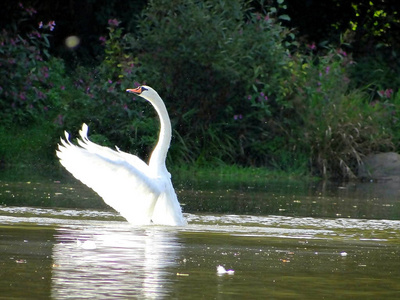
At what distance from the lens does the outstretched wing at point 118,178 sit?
9.57m

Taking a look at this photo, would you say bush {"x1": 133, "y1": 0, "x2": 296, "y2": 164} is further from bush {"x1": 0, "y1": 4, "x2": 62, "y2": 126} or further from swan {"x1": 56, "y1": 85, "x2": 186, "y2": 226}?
swan {"x1": 56, "y1": 85, "x2": 186, "y2": 226}

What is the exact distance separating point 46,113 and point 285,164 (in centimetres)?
475

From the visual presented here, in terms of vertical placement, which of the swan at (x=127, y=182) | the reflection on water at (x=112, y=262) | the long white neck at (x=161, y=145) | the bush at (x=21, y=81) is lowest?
the reflection on water at (x=112, y=262)

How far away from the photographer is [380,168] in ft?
62.0

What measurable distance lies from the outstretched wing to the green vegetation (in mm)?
8530

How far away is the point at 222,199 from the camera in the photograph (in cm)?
1274

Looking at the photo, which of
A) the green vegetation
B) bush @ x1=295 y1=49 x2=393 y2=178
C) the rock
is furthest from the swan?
the rock

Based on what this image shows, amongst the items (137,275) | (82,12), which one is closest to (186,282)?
(137,275)

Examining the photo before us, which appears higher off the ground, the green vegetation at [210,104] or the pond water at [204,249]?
the green vegetation at [210,104]

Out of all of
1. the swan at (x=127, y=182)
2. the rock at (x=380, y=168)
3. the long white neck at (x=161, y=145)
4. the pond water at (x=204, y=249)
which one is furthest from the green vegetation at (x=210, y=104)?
the swan at (x=127, y=182)

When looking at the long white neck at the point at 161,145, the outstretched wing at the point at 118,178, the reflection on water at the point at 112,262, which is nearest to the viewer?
the reflection on water at the point at 112,262

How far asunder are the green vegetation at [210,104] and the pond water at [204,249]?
5.50 metres

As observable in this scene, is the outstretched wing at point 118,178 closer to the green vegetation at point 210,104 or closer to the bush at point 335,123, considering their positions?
the green vegetation at point 210,104

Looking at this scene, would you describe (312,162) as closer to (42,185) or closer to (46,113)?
(46,113)
